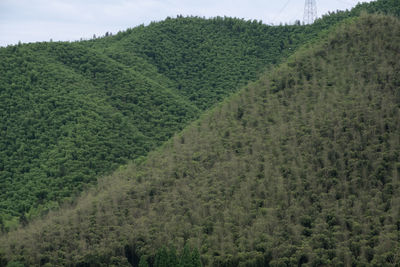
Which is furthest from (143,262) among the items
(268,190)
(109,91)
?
(109,91)

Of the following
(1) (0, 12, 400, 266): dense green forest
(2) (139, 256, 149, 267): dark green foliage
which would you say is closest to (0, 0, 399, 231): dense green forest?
(1) (0, 12, 400, 266): dense green forest

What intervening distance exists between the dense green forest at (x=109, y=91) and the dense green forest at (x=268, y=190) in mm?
3851

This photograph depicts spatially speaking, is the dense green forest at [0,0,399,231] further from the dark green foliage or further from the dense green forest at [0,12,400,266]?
the dark green foliage

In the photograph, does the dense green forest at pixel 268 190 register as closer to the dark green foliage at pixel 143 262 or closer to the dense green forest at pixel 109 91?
the dark green foliage at pixel 143 262

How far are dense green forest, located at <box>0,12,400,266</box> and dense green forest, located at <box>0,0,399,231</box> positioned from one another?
12.6 feet

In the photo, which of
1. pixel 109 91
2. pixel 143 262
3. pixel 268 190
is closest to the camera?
pixel 143 262

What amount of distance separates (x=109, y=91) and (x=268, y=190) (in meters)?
23.6

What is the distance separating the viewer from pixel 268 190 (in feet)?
110

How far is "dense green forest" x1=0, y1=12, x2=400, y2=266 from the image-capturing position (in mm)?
29609

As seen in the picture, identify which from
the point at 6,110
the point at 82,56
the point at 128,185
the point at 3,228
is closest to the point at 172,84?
the point at 82,56

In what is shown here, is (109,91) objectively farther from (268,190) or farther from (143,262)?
(143,262)

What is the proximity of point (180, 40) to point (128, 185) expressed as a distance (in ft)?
105

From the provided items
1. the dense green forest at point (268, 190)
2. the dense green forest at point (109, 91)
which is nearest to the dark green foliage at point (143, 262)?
the dense green forest at point (268, 190)

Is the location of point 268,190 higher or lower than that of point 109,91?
lower
